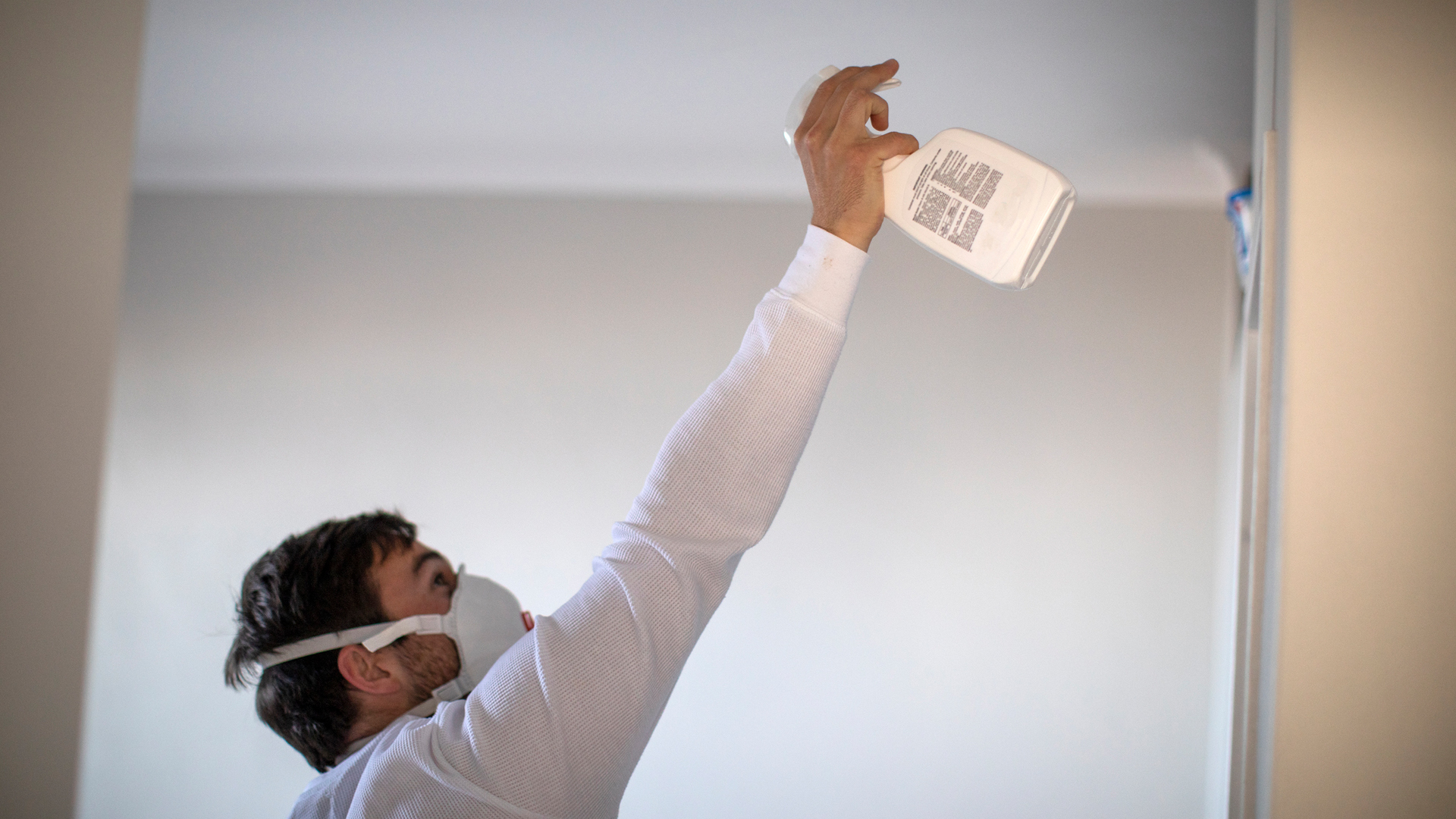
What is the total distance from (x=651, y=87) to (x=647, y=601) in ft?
3.83

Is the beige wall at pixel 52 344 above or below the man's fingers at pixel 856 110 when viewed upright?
below

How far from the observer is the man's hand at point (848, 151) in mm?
650

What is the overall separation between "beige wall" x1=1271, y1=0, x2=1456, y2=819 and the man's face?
0.76 meters

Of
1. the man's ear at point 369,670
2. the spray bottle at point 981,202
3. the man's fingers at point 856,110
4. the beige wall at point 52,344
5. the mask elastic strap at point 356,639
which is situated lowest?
the man's ear at point 369,670

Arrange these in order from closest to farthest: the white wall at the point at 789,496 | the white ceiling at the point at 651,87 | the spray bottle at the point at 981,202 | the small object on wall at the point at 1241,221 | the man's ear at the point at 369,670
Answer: the spray bottle at the point at 981,202 → the man's ear at the point at 369,670 → the white ceiling at the point at 651,87 → the small object on wall at the point at 1241,221 → the white wall at the point at 789,496

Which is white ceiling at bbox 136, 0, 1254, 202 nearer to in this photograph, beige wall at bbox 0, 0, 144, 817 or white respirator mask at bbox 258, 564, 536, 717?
white respirator mask at bbox 258, 564, 536, 717

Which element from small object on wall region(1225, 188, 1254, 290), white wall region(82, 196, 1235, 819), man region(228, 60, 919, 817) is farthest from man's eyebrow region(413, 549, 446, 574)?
small object on wall region(1225, 188, 1254, 290)

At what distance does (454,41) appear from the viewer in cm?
140

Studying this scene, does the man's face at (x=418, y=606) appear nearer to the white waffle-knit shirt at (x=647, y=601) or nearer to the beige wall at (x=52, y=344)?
the white waffle-knit shirt at (x=647, y=601)

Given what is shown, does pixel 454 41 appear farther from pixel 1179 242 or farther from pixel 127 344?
pixel 1179 242

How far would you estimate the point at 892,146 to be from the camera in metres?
0.66

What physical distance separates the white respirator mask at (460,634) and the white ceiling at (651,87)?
86cm

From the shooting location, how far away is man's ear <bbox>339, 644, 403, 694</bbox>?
2.96 ft

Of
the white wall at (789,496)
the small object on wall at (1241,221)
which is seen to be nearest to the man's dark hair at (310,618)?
the white wall at (789,496)
